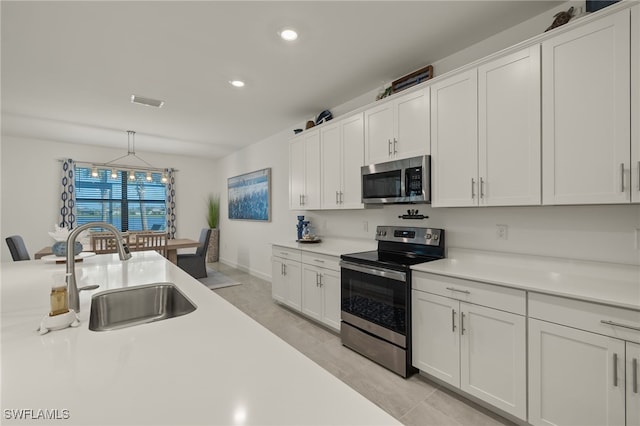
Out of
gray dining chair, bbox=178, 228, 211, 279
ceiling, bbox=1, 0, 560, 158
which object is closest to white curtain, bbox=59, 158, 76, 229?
ceiling, bbox=1, 0, 560, 158

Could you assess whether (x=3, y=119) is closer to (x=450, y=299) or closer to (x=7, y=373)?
(x=7, y=373)

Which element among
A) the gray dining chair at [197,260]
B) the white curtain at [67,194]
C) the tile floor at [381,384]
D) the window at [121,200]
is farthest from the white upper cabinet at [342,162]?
the white curtain at [67,194]

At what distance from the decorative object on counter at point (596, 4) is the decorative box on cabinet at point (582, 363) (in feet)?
5.55

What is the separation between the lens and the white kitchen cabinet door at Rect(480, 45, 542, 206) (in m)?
1.80

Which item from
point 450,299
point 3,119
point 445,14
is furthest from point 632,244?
point 3,119

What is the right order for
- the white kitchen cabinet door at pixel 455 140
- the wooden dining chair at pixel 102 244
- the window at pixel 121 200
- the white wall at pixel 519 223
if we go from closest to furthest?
the white wall at pixel 519 223
the white kitchen cabinet door at pixel 455 140
the wooden dining chair at pixel 102 244
the window at pixel 121 200

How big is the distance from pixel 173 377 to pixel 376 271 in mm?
1835

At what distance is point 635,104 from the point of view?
1459 millimetres

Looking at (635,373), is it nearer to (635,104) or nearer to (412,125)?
(635,104)

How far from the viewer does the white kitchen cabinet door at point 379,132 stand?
8.77 ft

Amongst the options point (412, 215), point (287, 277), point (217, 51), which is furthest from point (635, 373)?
point (217, 51)

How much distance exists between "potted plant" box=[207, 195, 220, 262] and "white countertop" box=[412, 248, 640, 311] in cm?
592

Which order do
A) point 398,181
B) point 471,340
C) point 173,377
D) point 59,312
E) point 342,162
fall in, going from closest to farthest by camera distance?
point 173,377 < point 59,312 < point 471,340 < point 398,181 < point 342,162

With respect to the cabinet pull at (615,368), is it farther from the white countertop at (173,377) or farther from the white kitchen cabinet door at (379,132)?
the white kitchen cabinet door at (379,132)
